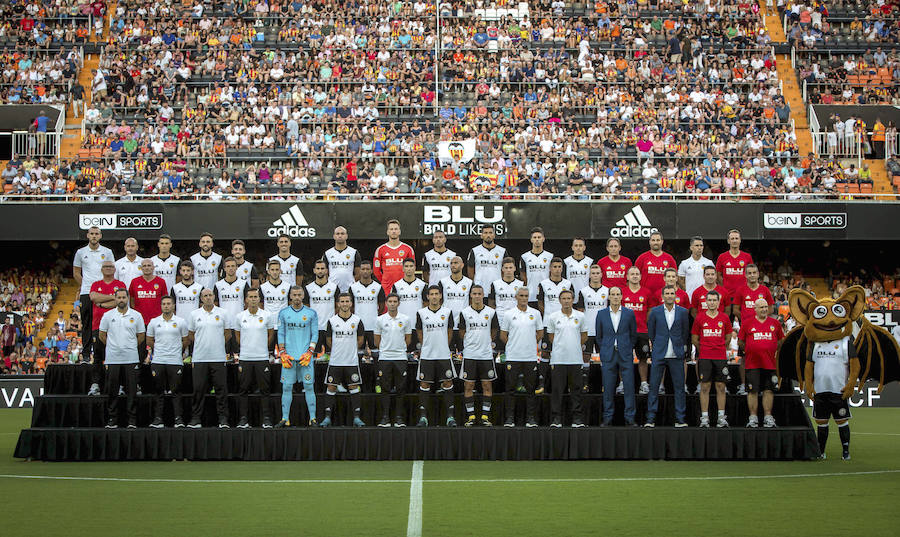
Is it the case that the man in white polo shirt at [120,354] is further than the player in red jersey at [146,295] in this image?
No

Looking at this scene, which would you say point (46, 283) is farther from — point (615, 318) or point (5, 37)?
point (615, 318)

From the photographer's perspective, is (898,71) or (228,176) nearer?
(228,176)

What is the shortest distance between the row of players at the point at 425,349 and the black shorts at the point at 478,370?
0.05 ft

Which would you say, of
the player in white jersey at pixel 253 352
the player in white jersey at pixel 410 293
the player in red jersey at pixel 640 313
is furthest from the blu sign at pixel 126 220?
the player in red jersey at pixel 640 313

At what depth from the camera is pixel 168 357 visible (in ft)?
44.5

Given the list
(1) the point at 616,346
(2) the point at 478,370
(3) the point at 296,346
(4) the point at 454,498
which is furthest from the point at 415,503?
(1) the point at 616,346

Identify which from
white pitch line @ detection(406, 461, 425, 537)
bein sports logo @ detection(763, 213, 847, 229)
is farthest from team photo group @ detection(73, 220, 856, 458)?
bein sports logo @ detection(763, 213, 847, 229)

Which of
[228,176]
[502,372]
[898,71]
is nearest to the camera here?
[502,372]

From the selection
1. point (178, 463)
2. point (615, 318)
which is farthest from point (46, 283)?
point (615, 318)

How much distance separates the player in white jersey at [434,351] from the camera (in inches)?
532

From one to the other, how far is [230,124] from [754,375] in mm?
18682

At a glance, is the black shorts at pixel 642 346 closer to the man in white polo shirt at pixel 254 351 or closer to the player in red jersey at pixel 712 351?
the player in red jersey at pixel 712 351

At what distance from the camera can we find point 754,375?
1318cm

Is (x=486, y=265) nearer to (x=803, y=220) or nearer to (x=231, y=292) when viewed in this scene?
(x=231, y=292)
